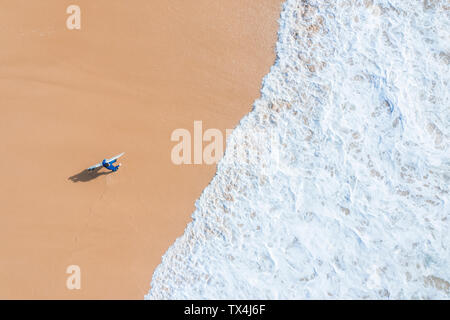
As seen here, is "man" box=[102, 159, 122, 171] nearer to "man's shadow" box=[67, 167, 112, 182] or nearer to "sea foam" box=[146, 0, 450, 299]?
"man's shadow" box=[67, 167, 112, 182]

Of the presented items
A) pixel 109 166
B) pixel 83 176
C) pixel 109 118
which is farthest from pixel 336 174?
pixel 83 176

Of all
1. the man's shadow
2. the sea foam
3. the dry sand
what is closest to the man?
the dry sand

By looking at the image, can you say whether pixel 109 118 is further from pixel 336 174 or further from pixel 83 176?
pixel 336 174

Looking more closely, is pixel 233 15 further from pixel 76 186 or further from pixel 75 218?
pixel 75 218

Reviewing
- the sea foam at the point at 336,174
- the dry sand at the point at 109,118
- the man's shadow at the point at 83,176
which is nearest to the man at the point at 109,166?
the dry sand at the point at 109,118

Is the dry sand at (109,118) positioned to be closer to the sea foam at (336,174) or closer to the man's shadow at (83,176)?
the man's shadow at (83,176)
